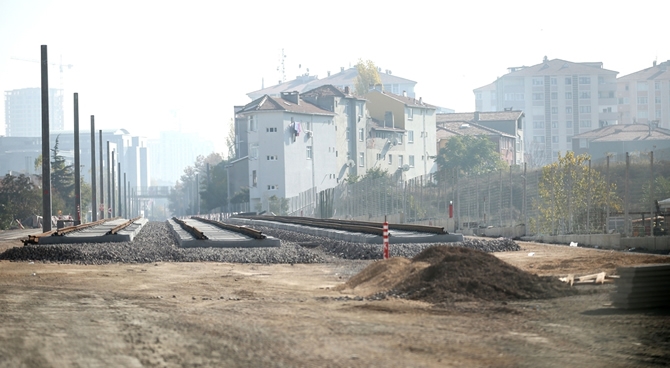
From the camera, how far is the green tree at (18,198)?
82938 mm

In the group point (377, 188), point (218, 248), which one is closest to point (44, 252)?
point (218, 248)

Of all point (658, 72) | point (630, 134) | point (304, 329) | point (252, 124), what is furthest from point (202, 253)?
point (658, 72)

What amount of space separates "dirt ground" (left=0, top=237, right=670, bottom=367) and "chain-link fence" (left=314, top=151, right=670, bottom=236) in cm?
1458

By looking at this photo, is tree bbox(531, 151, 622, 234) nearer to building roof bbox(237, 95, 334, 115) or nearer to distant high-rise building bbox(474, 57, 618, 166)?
building roof bbox(237, 95, 334, 115)

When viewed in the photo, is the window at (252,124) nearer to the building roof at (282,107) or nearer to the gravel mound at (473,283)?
the building roof at (282,107)

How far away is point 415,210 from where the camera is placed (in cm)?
5406

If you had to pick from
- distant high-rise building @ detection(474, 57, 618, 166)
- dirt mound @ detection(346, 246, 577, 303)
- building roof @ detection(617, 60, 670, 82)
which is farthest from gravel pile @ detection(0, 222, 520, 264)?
building roof @ detection(617, 60, 670, 82)

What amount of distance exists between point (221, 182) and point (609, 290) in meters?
130

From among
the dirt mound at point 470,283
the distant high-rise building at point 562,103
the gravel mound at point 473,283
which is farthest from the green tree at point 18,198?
the distant high-rise building at point 562,103

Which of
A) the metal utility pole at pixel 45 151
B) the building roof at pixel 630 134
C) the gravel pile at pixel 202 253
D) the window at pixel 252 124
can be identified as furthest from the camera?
the building roof at pixel 630 134

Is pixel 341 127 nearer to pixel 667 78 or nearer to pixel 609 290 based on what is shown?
pixel 667 78

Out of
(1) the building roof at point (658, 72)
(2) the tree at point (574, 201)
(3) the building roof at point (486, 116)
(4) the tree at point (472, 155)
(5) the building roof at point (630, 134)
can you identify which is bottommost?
(2) the tree at point (574, 201)

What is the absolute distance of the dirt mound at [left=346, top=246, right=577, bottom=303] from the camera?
15.5 metres

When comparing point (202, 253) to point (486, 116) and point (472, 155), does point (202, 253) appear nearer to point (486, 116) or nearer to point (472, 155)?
point (472, 155)
